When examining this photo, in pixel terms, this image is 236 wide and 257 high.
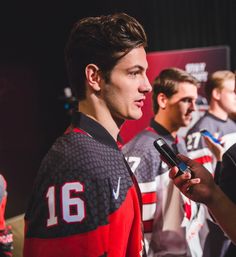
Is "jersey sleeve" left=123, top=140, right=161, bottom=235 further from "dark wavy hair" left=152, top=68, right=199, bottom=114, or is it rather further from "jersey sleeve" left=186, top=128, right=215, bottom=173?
"jersey sleeve" left=186, top=128, right=215, bottom=173

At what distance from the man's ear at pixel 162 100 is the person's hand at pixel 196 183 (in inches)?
48.8

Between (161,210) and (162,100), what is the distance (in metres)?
0.77

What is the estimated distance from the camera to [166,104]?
2449mm

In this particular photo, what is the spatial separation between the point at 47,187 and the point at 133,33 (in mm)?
513

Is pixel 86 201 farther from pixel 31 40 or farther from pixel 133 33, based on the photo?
pixel 31 40

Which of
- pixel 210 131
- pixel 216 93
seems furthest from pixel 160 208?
pixel 216 93

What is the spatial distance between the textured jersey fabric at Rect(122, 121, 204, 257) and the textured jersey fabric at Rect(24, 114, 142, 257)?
834mm

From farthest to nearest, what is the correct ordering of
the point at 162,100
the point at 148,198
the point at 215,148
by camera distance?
the point at 215,148, the point at 162,100, the point at 148,198

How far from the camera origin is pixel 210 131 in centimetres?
313

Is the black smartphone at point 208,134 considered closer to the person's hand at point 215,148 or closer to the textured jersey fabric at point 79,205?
the person's hand at point 215,148

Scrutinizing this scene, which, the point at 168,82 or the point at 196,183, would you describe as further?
the point at 168,82

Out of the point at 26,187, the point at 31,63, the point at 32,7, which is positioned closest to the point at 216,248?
the point at 26,187

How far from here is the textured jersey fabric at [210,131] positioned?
9.30 feet

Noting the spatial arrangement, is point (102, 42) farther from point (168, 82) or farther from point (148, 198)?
point (168, 82)
